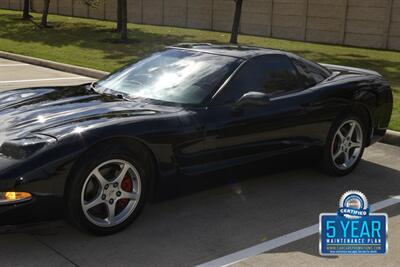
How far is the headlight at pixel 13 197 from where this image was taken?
11.4 ft

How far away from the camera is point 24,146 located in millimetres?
3619

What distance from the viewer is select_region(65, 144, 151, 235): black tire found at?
3688 mm

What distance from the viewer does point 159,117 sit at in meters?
4.21

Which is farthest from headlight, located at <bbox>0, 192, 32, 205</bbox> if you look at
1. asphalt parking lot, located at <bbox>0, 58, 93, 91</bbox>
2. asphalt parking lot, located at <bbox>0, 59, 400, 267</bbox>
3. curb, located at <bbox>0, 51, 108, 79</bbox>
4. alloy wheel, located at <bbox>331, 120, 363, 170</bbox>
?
curb, located at <bbox>0, 51, 108, 79</bbox>

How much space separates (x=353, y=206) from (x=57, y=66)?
33.7 feet

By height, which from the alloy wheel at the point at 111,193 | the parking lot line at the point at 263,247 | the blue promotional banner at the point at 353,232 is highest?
the alloy wheel at the point at 111,193

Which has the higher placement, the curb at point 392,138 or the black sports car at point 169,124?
the black sports car at point 169,124

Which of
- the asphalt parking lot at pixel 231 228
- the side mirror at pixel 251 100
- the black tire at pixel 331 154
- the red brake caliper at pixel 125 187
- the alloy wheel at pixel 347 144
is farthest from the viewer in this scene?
the alloy wheel at pixel 347 144

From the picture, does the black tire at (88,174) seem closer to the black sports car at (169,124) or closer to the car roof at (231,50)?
the black sports car at (169,124)

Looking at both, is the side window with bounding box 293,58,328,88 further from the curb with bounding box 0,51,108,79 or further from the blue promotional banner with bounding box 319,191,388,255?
the curb with bounding box 0,51,108,79

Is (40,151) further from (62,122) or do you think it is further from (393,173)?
(393,173)

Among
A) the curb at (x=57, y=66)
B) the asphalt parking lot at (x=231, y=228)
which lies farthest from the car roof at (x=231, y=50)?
the curb at (x=57, y=66)

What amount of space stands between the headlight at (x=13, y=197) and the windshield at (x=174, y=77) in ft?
4.91

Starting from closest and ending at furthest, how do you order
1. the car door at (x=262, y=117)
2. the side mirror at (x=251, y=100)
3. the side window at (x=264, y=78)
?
1. the car door at (x=262, y=117)
2. the side mirror at (x=251, y=100)
3. the side window at (x=264, y=78)
